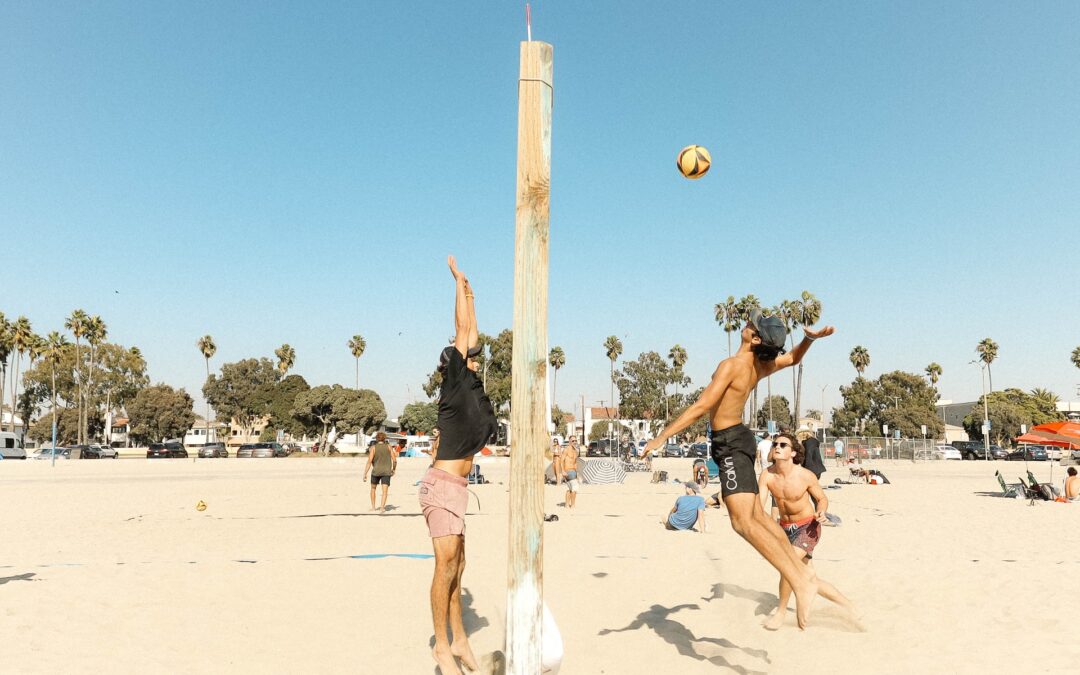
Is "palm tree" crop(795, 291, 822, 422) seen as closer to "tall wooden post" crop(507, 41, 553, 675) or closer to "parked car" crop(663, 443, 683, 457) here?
"parked car" crop(663, 443, 683, 457)

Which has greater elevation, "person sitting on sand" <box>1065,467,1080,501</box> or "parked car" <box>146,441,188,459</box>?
"person sitting on sand" <box>1065,467,1080,501</box>

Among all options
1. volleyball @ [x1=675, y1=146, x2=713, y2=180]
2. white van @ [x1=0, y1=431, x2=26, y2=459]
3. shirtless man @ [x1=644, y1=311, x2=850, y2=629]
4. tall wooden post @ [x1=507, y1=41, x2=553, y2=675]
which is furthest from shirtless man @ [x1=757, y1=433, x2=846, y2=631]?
white van @ [x1=0, y1=431, x2=26, y2=459]

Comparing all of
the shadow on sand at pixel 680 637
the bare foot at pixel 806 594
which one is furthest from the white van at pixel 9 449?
the bare foot at pixel 806 594

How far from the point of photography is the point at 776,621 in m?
5.67

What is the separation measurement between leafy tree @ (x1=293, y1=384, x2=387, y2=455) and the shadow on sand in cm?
5848

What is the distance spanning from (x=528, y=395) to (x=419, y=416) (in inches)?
2824

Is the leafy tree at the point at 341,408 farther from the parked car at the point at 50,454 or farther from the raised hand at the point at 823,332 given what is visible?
the raised hand at the point at 823,332

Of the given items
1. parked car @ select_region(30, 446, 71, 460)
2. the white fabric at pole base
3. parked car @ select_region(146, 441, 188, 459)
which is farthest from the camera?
parked car @ select_region(146, 441, 188, 459)

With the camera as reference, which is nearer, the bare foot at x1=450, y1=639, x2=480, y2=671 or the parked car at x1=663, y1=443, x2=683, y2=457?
the bare foot at x1=450, y1=639, x2=480, y2=671

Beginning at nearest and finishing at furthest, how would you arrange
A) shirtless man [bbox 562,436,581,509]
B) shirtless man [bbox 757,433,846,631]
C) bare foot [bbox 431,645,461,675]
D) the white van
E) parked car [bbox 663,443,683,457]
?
bare foot [bbox 431,645,461,675] < shirtless man [bbox 757,433,846,631] < shirtless man [bbox 562,436,581,509] < the white van < parked car [bbox 663,443,683,457]

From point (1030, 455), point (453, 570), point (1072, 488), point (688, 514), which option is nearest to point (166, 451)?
point (688, 514)

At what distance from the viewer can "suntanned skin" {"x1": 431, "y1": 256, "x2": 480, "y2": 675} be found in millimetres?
4363

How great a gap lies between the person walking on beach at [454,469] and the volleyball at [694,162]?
3.16 metres

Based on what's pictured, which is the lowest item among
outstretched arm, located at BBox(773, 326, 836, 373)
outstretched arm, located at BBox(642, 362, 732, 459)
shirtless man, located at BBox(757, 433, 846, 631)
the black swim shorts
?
shirtless man, located at BBox(757, 433, 846, 631)
